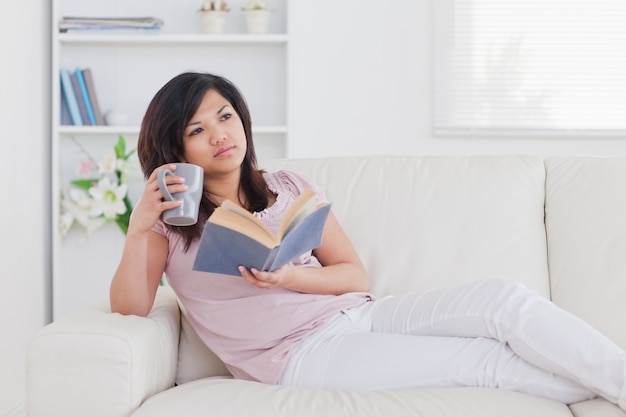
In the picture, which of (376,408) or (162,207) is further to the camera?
(162,207)

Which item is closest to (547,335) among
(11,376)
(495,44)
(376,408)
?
(376,408)

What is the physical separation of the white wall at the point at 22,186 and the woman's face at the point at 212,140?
1.20 meters

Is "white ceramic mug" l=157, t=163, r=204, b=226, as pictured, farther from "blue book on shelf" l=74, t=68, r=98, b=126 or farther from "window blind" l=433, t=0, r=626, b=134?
"window blind" l=433, t=0, r=626, b=134

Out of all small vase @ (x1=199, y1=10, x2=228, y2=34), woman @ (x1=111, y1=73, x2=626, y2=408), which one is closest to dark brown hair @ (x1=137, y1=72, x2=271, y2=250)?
woman @ (x1=111, y1=73, x2=626, y2=408)

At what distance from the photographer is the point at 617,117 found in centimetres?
375

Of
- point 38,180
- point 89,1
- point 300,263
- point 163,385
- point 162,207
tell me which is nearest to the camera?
point 162,207

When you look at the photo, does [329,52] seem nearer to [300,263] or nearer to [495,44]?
[495,44]

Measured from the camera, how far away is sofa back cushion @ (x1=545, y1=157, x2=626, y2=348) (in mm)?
2072

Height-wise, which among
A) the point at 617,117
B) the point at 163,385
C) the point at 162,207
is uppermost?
the point at 617,117

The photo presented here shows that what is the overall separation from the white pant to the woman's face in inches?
17.6

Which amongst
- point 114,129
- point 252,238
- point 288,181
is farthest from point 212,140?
point 114,129

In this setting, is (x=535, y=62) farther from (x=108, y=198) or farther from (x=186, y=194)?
(x=186, y=194)

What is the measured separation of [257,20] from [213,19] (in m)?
0.18

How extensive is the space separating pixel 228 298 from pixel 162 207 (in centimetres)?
33
